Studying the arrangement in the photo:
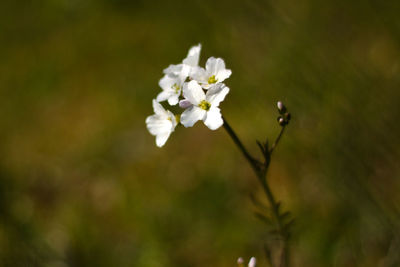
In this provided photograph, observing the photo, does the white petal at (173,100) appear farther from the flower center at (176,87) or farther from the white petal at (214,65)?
the white petal at (214,65)

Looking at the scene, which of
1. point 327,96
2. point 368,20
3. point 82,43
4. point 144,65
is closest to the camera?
point 327,96

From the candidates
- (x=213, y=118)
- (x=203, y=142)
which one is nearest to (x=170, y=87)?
(x=213, y=118)

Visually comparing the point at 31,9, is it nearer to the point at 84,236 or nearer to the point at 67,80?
the point at 67,80

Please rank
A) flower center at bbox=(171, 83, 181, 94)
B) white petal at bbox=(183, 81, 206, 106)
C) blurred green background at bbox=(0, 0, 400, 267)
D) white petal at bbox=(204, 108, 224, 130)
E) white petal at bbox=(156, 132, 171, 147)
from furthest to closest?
1. blurred green background at bbox=(0, 0, 400, 267)
2. flower center at bbox=(171, 83, 181, 94)
3. white petal at bbox=(156, 132, 171, 147)
4. white petal at bbox=(183, 81, 206, 106)
5. white petal at bbox=(204, 108, 224, 130)

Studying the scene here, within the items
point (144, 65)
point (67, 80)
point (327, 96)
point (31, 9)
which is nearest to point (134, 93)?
point (144, 65)

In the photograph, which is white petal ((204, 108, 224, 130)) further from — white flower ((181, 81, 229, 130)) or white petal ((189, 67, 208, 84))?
white petal ((189, 67, 208, 84))

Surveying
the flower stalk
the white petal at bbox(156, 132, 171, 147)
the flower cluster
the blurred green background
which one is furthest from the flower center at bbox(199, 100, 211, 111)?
the blurred green background
